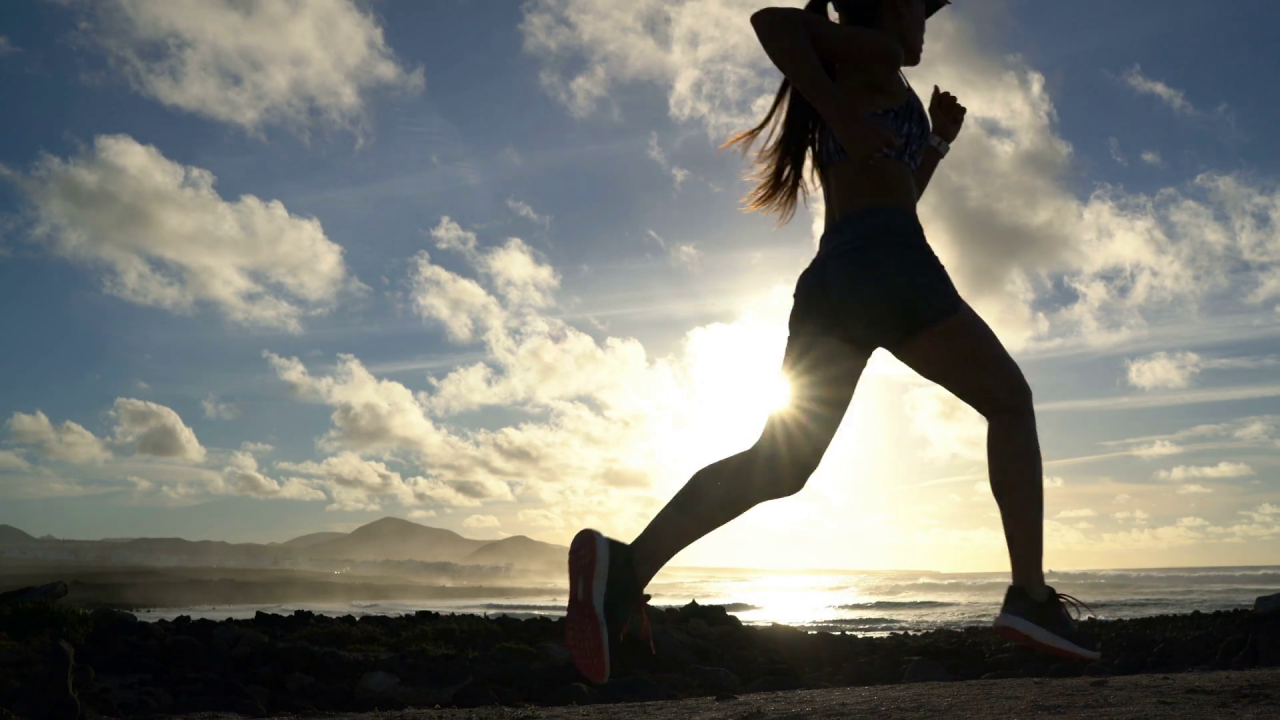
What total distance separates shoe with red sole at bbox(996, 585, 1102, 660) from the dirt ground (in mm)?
872

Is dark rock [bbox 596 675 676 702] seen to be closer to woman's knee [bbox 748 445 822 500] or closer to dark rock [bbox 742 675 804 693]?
dark rock [bbox 742 675 804 693]

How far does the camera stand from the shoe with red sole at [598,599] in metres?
2.59

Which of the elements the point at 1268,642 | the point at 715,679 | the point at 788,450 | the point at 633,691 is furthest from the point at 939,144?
the point at 1268,642

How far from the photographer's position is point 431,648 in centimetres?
995

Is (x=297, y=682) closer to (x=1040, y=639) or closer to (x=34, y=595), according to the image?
(x=34, y=595)

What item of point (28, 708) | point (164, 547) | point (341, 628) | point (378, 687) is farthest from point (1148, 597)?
point (164, 547)

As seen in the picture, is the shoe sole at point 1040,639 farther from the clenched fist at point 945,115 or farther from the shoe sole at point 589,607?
the clenched fist at point 945,115

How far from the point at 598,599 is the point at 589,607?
0.10ft

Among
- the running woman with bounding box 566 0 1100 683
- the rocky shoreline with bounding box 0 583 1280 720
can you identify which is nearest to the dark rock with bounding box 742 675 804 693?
the rocky shoreline with bounding box 0 583 1280 720

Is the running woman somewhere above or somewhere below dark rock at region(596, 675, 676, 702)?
above

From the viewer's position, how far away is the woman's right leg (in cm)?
260

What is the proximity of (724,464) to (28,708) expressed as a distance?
456 cm

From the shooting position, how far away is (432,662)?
323 inches

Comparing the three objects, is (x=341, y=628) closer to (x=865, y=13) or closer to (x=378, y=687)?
(x=378, y=687)
